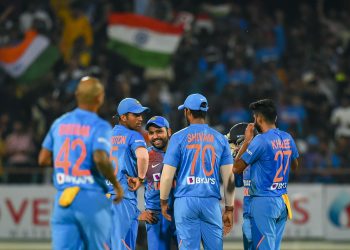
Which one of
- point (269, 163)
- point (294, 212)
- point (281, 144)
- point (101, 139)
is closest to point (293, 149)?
point (281, 144)

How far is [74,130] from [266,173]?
295cm

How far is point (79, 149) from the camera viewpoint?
27.9 feet

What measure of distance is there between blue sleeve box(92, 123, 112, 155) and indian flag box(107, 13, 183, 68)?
13303 millimetres

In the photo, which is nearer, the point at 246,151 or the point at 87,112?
the point at 87,112

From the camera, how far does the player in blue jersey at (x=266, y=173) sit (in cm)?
1044

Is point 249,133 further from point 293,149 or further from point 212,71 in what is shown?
point 212,71

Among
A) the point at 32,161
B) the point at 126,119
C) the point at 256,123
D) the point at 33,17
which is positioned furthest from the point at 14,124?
the point at 256,123

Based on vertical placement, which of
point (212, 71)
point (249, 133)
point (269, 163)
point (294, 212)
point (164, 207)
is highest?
point (212, 71)

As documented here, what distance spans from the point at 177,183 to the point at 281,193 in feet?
4.38

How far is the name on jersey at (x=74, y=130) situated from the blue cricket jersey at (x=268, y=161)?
102 inches

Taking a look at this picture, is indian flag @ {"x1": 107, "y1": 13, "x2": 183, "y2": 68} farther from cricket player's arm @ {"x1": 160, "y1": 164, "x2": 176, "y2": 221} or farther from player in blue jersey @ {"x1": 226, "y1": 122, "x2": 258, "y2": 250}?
cricket player's arm @ {"x1": 160, "y1": 164, "x2": 176, "y2": 221}

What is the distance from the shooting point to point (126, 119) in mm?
11180

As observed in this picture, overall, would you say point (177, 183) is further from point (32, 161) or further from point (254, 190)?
point (32, 161)

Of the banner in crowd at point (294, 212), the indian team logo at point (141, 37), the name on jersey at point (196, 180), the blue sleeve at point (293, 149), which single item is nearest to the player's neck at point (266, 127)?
the blue sleeve at point (293, 149)
